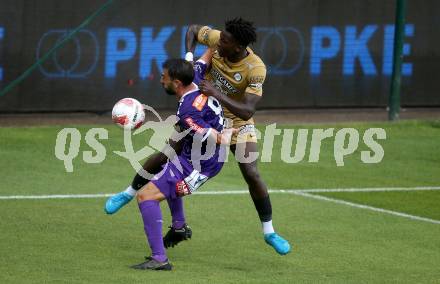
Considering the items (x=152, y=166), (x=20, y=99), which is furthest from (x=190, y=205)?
(x=20, y=99)

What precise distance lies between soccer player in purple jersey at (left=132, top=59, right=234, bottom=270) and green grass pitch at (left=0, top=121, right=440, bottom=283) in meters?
0.39

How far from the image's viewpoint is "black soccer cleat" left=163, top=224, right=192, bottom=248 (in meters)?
10.2

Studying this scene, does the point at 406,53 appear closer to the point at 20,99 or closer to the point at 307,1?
the point at 307,1

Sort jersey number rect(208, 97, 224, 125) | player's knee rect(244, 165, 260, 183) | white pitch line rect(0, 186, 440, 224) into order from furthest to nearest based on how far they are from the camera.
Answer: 1. white pitch line rect(0, 186, 440, 224)
2. player's knee rect(244, 165, 260, 183)
3. jersey number rect(208, 97, 224, 125)

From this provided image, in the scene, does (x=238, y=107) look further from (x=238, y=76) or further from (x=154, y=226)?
(x=154, y=226)

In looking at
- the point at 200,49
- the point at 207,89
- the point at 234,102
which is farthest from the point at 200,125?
the point at 200,49

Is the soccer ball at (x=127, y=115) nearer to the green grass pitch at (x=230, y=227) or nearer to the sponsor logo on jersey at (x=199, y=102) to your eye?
the sponsor logo on jersey at (x=199, y=102)

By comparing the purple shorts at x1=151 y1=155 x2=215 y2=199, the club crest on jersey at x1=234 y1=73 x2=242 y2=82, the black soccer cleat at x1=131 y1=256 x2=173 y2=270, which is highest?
the club crest on jersey at x1=234 y1=73 x2=242 y2=82

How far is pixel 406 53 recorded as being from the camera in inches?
807

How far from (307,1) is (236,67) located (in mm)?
9989

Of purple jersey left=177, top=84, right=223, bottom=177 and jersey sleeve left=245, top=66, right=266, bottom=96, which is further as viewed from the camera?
jersey sleeve left=245, top=66, right=266, bottom=96

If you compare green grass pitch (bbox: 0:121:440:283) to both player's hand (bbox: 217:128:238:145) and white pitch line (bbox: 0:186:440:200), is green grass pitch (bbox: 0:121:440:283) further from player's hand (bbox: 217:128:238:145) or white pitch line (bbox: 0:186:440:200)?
player's hand (bbox: 217:128:238:145)

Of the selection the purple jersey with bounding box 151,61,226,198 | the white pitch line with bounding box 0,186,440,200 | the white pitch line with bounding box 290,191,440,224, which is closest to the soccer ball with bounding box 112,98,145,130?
the purple jersey with bounding box 151,61,226,198

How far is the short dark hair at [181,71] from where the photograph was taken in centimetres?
945
